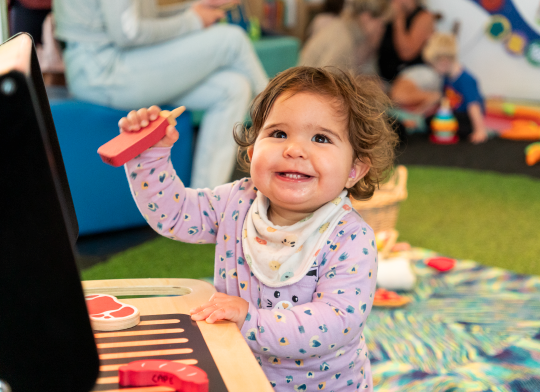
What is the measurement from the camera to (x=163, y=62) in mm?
1938

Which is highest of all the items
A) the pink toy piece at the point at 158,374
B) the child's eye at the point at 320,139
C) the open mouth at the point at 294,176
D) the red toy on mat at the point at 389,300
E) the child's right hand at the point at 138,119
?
the child's right hand at the point at 138,119

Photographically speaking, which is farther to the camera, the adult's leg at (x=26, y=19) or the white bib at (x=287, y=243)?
the adult's leg at (x=26, y=19)

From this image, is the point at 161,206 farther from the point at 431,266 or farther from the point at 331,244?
the point at 431,266

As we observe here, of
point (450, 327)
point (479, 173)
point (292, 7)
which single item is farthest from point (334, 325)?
point (292, 7)

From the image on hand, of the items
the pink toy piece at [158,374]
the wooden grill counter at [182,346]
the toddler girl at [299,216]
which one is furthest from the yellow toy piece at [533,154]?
the pink toy piece at [158,374]

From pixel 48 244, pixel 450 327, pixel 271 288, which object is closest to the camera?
pixel 48 244

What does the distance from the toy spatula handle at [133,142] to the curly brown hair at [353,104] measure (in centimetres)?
18

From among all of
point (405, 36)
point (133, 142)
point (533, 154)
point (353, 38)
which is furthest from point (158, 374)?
point (405, 36)

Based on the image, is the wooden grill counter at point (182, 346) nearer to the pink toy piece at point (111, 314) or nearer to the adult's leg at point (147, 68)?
the pink toy piece at point (111, 314)

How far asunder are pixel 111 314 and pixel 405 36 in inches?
155

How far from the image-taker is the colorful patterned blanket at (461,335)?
4.13ft

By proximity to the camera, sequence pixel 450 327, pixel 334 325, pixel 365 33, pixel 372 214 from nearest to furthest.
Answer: pixel 334 325, pixel 450 327, pixel 372 214, pixel 365 33

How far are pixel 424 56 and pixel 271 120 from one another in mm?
3647

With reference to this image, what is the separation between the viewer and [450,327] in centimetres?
150
